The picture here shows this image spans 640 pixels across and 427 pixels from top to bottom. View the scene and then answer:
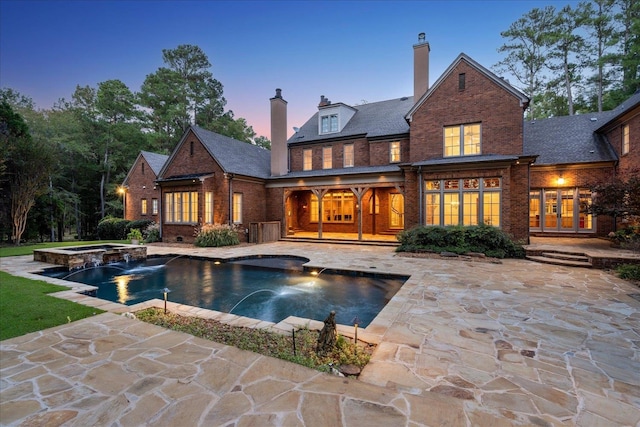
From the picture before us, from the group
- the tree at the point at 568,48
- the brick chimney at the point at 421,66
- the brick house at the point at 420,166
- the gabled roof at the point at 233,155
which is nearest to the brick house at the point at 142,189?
the brick house at the point at 420,166

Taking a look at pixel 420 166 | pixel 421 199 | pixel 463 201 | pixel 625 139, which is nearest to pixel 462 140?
pixel 420 166

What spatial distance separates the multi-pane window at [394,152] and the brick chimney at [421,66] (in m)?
2.42

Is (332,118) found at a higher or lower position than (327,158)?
higher

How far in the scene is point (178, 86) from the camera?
1217 inches

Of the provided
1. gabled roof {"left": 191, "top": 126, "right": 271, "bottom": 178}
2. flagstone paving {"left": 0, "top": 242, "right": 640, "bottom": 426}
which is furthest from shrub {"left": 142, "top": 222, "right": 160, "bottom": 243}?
flagstone paving {"left": 0, "top": 242, "right": 640, "bottom": 426}

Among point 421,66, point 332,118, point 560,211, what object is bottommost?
point 560,211

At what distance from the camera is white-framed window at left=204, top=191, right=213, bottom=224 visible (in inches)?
591

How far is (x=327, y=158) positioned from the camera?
17578mm

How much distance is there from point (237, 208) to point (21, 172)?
412 inches

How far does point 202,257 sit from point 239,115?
27.3m

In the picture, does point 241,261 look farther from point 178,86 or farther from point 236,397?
point 178,86

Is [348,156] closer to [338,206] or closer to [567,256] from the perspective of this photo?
[338,206]

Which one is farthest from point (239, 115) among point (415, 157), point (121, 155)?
point (415, 157)

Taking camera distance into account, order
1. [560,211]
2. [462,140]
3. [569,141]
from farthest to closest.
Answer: [569,141], [560,211], [462,140]
